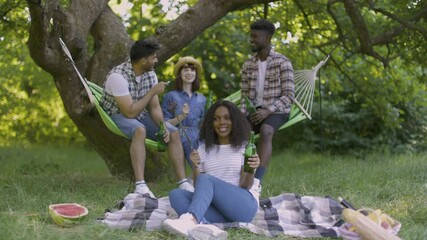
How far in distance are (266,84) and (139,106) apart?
902mm

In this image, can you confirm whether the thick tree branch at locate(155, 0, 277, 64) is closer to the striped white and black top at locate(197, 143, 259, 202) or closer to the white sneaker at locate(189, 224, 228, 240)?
the striped white and black top at locate(197, 143, 259, 202)

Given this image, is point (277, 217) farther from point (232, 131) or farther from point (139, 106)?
point (139, 106)

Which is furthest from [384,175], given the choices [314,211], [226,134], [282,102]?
[226,134]

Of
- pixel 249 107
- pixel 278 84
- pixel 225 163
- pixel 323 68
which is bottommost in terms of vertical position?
pixel 225 163

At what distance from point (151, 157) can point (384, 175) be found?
1686 millimetres

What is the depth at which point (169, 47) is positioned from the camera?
4340 millimetres

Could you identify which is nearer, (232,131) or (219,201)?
(219,201)

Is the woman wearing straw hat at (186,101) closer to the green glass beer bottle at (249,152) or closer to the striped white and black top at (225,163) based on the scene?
the striped white and black top at (225,163)

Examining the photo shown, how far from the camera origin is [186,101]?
3.88 m

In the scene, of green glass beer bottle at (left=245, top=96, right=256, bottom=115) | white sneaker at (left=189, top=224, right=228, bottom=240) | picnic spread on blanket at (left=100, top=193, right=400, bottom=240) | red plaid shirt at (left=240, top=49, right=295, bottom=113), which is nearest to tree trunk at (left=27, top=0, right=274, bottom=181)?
red plaid shirt at (left=240, top=49, right=295, bottom=113)

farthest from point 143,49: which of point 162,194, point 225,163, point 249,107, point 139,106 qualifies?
point 225,163

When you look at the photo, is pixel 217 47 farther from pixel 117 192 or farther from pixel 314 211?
pixel 314 211

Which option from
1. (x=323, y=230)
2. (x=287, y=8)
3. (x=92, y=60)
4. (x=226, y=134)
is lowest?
(x=323, y=230)

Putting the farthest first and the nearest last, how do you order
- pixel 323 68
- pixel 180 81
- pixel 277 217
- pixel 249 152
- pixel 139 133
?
pixel 323 68
pixel 180 81
pixel 139 133
pixel 277 217
pixel 249 152
